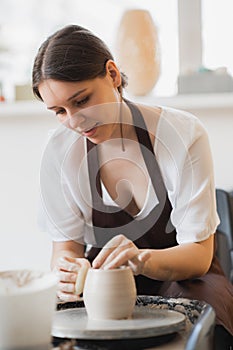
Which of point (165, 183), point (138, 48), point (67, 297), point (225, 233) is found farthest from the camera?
point (138, 48)

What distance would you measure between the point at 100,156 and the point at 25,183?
792 millimetres

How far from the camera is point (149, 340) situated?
1.02m

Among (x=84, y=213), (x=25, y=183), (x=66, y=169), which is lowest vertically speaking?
(x=25, y=183)

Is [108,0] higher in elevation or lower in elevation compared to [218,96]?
higher

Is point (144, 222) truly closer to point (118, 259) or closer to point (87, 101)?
point (87, 101)

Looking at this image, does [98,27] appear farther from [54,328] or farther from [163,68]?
[54,328]

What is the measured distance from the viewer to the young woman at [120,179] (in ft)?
4.72

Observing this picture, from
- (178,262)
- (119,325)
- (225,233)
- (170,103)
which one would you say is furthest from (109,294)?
(170,103)

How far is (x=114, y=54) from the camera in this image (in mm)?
2312

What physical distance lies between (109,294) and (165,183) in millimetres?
531

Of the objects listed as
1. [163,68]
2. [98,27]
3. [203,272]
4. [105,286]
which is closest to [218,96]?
[163,68]

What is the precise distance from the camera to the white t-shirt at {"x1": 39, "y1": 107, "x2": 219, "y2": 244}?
1522 mm

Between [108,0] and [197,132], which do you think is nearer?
[197,132]

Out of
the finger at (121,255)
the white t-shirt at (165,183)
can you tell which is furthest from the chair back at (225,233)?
the finger at (121,255)
